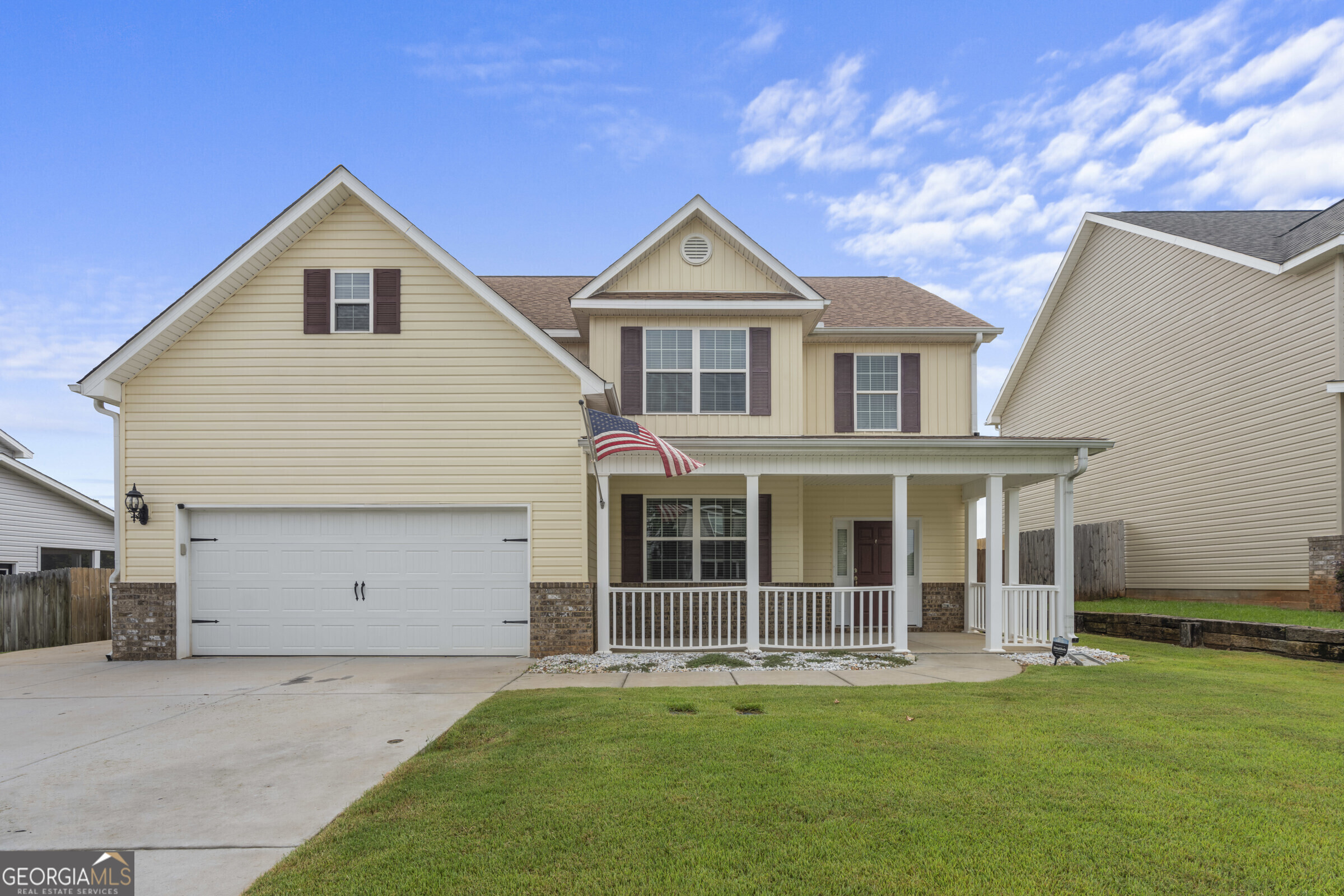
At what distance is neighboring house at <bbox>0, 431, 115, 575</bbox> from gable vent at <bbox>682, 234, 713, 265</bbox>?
16255 millimetres

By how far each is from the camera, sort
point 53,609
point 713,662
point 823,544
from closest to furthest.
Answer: point 713,662 → point 823,544 → point 53,609

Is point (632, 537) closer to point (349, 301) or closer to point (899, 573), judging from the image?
point (899, 573)

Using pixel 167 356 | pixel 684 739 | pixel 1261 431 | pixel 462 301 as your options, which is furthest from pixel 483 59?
pixel 1261 431

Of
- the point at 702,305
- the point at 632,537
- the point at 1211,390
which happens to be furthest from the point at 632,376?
the point at 1211,390

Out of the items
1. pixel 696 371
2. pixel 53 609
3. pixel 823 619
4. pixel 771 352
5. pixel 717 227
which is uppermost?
pixel 717 227

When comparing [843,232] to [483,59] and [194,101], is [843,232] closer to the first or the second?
[483,59]

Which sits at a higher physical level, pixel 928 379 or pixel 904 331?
→ pixel 904 331

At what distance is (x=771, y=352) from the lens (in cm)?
1319

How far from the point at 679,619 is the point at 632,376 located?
4150mm

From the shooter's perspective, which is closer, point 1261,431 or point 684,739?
point 684,739

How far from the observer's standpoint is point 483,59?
16.1 meters

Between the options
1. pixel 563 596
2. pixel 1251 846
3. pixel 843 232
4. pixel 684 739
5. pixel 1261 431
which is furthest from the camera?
pixel 843 232

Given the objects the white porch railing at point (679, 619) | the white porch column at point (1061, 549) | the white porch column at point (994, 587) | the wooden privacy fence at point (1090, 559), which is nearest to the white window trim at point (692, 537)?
the white porch railing at point (679, 619)

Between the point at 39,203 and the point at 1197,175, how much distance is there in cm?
2724
